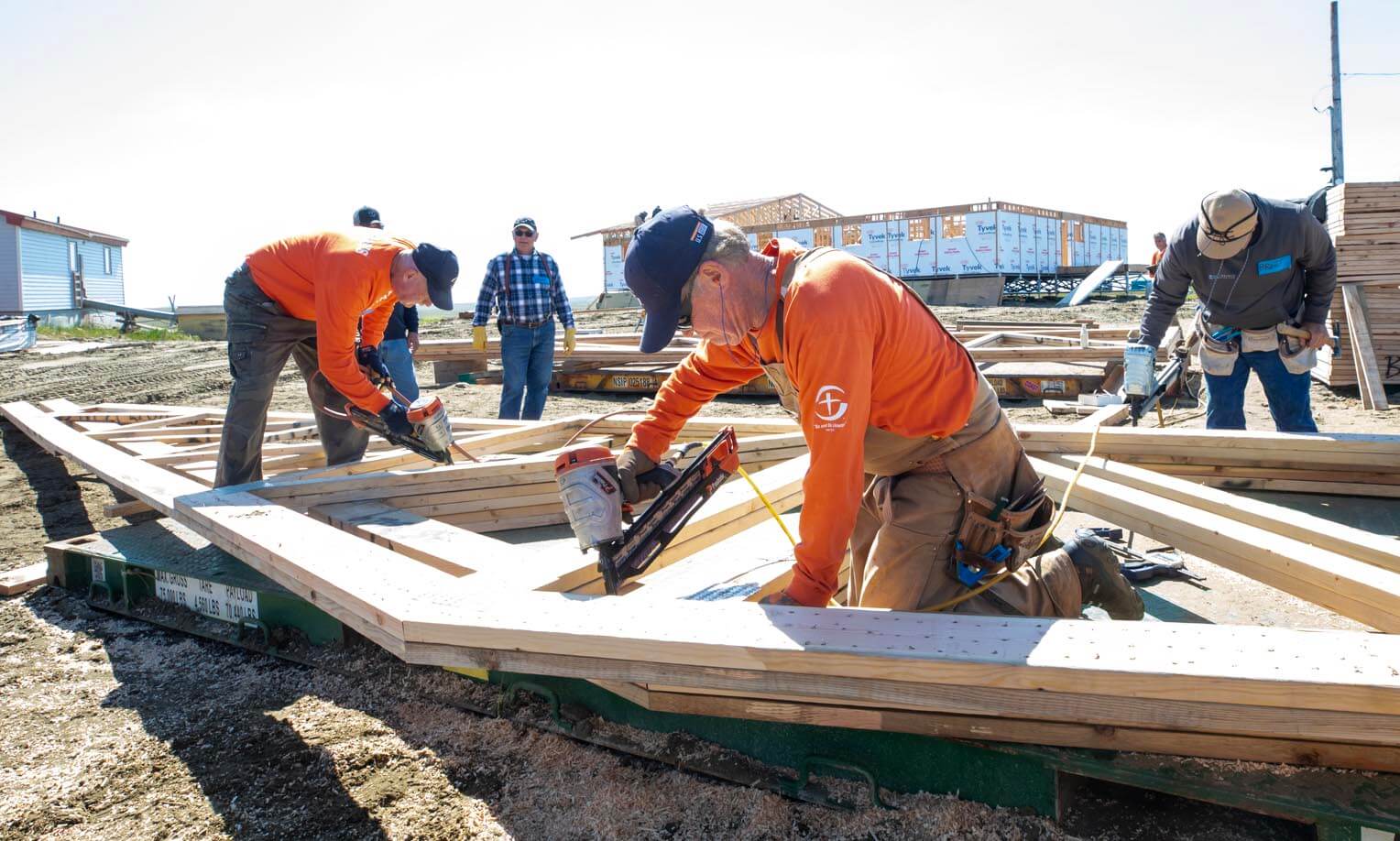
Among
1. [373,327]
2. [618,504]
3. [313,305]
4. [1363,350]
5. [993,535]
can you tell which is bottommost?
[993,535]

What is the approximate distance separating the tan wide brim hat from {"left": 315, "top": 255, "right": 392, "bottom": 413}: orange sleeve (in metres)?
3.97

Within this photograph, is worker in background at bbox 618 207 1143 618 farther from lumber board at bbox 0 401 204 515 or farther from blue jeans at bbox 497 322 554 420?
blue jeans at bbox 497 322 554 420

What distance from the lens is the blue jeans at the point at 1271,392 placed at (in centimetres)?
449

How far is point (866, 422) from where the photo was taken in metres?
2.07

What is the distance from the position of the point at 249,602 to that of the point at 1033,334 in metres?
10.1

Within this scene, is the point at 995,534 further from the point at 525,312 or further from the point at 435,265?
the point at 525,312

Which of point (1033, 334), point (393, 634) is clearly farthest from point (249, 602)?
point (1033, 334)

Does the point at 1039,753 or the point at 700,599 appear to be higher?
the point at 700,599

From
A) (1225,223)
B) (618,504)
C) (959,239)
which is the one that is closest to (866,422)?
(618,504)

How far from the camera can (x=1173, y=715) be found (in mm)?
1717

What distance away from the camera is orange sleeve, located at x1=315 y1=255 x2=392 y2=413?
388 centimetres

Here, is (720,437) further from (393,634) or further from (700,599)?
(393,634)

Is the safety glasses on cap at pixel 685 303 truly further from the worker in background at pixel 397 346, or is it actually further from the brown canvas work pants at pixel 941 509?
the worker in background at pixel 397 346

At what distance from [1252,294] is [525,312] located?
4863 mm
